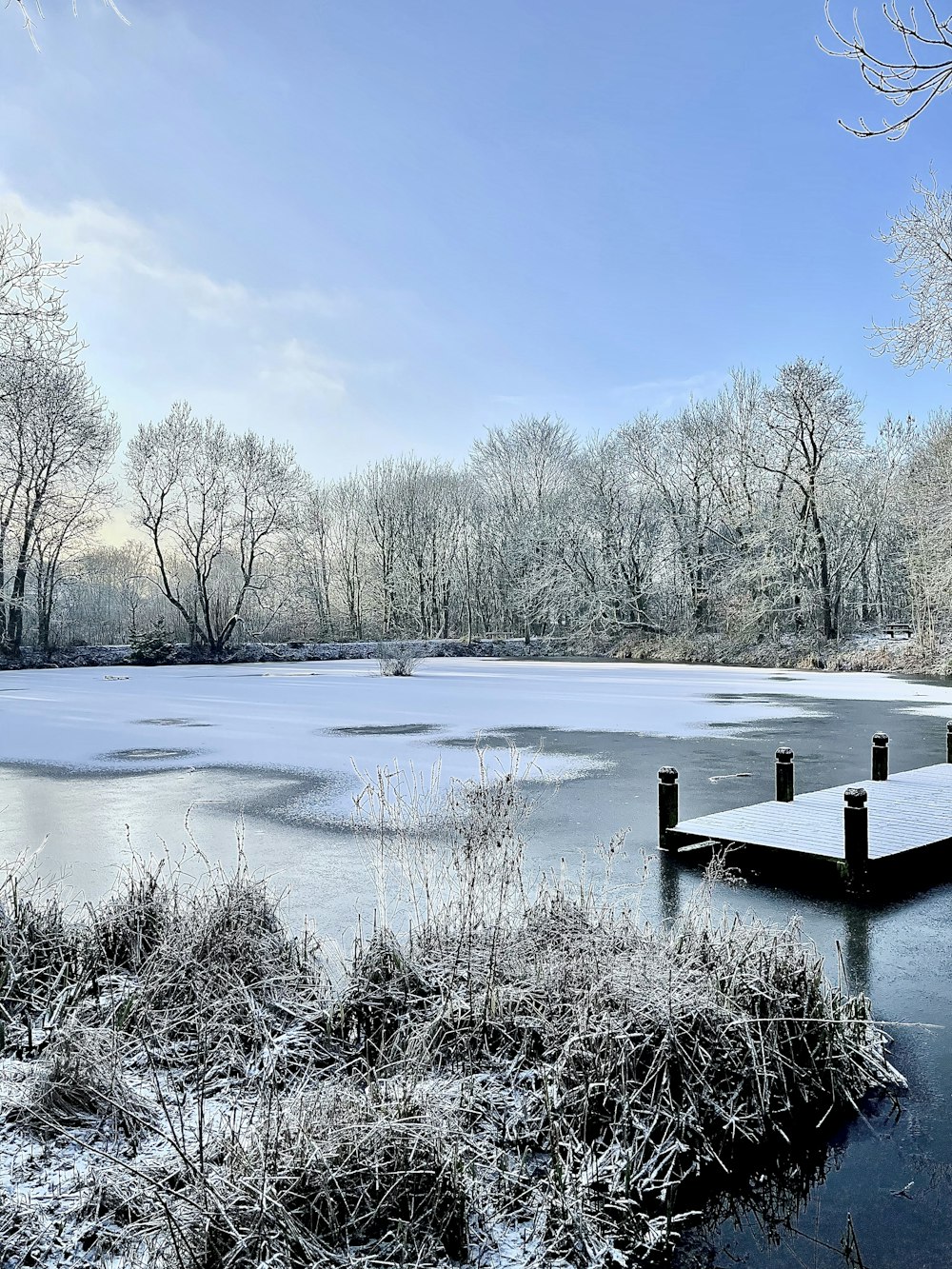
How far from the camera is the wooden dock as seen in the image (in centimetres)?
725

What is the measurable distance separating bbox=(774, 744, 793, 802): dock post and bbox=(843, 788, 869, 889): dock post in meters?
1.99

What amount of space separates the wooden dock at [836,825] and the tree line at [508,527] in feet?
63.5

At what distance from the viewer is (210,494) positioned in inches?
2019

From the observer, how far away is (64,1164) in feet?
11.2

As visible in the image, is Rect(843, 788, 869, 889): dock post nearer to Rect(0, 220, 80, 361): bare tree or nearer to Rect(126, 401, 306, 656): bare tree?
Rect(0, 220, 80, 361): bare tree

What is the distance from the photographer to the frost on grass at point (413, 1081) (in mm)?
3068

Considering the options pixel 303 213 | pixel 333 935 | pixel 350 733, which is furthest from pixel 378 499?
pixel 333 935

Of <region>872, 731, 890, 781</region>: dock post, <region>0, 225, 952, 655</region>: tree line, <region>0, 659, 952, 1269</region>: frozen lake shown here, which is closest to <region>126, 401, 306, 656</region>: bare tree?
<region>0, 225, 952, 655</region>: tree line

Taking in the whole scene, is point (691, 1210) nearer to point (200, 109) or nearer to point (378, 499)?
point (200, 109)

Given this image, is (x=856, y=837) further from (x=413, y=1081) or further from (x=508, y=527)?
(x=508, y=527)

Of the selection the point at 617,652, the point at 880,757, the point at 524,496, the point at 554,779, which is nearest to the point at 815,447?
the point at 617,652

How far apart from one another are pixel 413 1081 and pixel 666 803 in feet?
16.7

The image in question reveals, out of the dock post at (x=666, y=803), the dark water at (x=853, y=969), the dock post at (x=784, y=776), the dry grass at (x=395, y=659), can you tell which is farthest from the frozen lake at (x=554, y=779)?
the dry grass at (x=395, y=659)

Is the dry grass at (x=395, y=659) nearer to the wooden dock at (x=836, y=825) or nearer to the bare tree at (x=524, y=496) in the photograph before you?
the bare tree at (x=524, y=496)
